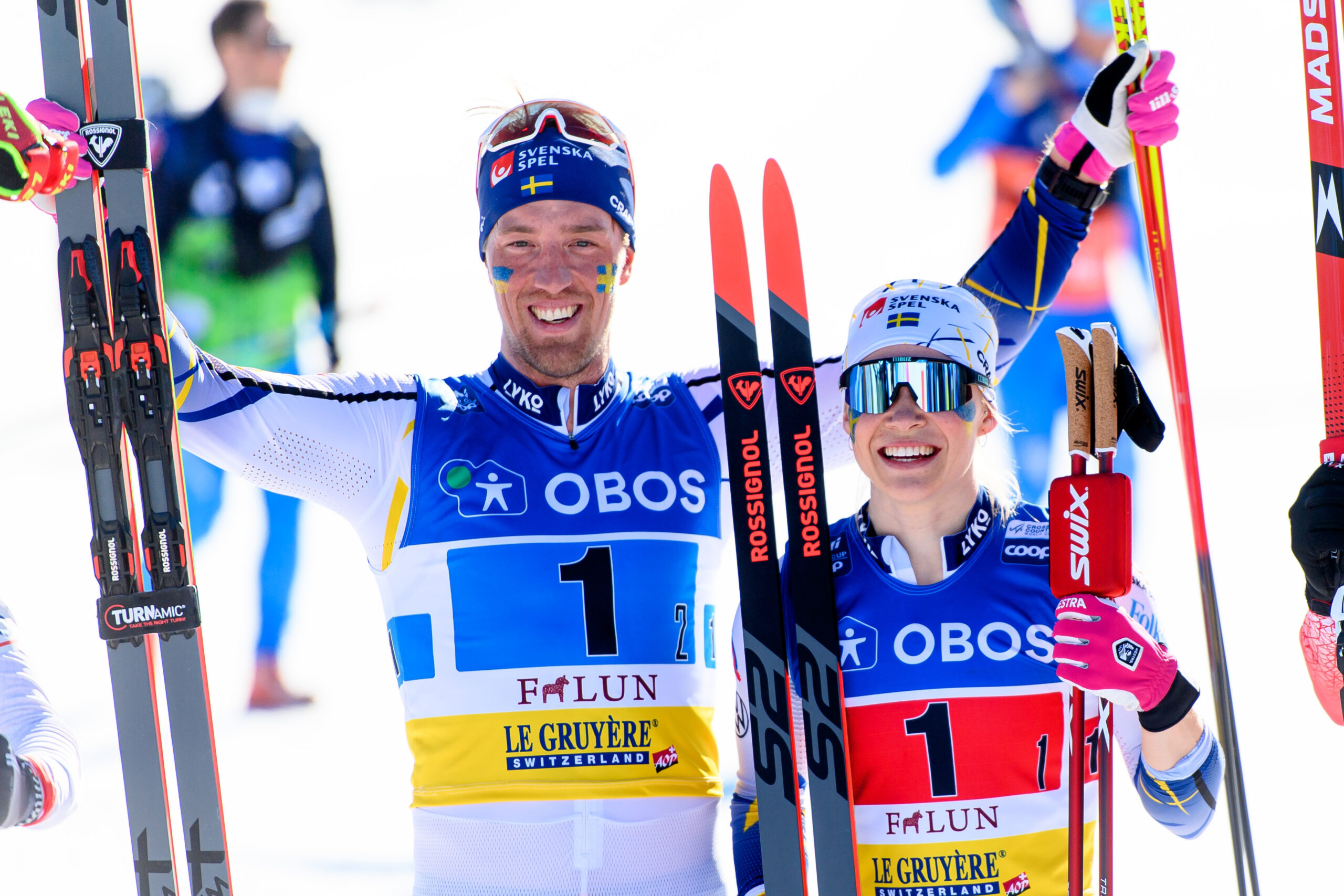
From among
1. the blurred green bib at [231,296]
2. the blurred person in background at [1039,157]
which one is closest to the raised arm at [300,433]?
the blurred green bib at [231,296]

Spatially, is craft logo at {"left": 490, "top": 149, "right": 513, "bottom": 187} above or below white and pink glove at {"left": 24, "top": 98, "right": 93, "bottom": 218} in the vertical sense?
below

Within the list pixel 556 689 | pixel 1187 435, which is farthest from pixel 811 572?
pixel 1187 435

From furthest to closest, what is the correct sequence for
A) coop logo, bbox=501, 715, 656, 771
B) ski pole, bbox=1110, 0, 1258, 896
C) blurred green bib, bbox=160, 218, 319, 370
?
blurred green bib, bbox=160, 218, 319, 370 → ski pole, bbox=1110, 0, 1258, 896 → coop logo, bbox=501, 715, 656, 771

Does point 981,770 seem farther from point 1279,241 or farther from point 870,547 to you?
point 1279,241

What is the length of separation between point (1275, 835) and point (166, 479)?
3607 millimetres

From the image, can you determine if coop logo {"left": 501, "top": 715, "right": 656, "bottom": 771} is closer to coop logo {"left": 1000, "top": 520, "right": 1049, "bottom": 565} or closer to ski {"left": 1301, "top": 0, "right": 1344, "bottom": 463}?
coop logo {"left": 1000, "top": 520, "right": 1049, "bottom": 565}

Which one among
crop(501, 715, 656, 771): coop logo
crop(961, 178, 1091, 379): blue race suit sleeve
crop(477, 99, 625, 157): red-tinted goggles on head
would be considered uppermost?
crop(477, 99, 625, 157): red-tinted goggles on head

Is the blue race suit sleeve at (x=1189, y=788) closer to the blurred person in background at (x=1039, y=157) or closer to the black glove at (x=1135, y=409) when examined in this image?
the black glove at (x=1135, y=409)

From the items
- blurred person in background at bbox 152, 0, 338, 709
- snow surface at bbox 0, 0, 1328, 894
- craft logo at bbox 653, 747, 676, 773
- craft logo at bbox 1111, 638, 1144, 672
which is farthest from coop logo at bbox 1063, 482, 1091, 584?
blurred person in background at bbox 152, 0, 338, 709

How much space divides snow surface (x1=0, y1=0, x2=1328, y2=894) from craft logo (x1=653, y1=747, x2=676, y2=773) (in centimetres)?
212

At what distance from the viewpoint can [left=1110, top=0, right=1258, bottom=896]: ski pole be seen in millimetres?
2609

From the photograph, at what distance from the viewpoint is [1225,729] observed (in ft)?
8.54

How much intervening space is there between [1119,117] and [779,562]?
113cm

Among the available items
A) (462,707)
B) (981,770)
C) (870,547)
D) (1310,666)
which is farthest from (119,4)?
(1310,666)
